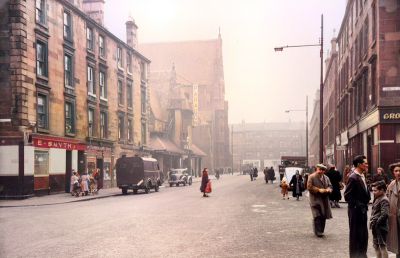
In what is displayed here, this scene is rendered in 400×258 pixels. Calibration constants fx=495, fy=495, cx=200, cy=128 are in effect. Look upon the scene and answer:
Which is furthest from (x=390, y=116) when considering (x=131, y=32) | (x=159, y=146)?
(x=159, y=146)

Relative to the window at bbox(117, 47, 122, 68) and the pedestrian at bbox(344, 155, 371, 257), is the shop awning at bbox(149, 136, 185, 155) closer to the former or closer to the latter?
the window at bbox(117, 47, 122, 68)

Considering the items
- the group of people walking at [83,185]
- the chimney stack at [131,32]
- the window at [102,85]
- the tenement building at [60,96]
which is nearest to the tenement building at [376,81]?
the group of people walking at [83,185]

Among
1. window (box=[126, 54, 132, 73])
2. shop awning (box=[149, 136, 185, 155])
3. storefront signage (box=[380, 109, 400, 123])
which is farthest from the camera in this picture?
shop awning (box=[149, 136, 185, 155])

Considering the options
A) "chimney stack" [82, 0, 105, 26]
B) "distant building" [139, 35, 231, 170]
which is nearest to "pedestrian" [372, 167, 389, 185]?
"chimney stack" [82, 0, 105, 26]

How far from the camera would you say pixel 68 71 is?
3173 centimetres

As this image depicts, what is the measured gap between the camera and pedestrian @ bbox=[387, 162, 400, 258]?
7.21 meters

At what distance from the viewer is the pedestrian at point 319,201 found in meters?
11.1

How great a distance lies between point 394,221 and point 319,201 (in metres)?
4.04

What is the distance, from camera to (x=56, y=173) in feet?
97.0

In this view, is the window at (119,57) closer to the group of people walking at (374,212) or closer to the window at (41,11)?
the window at (41,11)

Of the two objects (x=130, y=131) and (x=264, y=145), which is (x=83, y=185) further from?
(x=264, y=145)

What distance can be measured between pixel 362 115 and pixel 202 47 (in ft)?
226

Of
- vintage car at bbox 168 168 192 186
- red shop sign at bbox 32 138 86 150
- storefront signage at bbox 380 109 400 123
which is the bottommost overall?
vintage car at bbox 168 168 192 186

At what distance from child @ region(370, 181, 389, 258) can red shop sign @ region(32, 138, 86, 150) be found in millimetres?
22276
